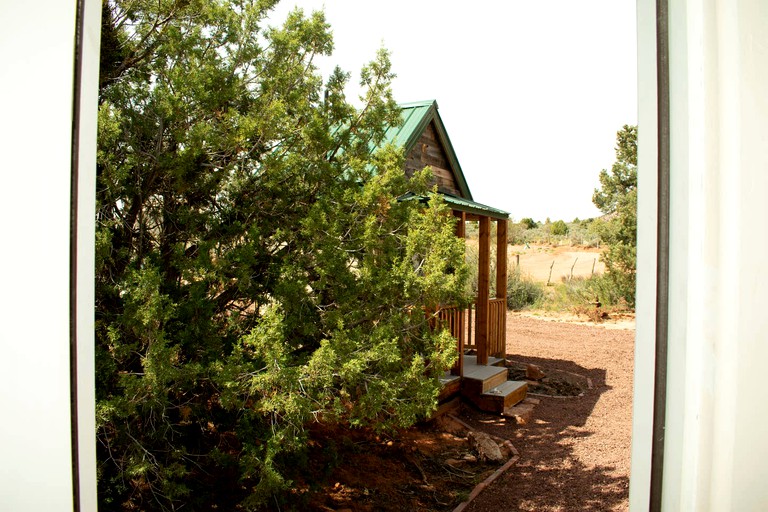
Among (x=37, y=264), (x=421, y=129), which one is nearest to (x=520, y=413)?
(x=421, y=129)

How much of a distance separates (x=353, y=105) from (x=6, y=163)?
4063mm

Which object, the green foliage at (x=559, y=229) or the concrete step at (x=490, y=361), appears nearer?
the concrete step at (x=490, y=361)

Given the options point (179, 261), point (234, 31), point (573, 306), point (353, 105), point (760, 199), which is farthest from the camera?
point (573, 306)

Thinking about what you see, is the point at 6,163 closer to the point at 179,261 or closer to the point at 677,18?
the point at 677,18

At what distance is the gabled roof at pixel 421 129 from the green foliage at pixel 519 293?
8368mm

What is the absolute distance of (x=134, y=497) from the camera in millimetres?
3680

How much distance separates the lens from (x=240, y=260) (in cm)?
361

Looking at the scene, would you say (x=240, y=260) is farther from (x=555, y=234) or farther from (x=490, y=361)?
(x=555, y=234)

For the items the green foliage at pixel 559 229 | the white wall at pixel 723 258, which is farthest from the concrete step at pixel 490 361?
the green foliage at pixel 559 229

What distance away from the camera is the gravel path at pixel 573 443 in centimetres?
455

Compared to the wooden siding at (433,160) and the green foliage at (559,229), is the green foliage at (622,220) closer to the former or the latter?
the wooden siding at (433,160)

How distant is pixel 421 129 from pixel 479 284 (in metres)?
2.83

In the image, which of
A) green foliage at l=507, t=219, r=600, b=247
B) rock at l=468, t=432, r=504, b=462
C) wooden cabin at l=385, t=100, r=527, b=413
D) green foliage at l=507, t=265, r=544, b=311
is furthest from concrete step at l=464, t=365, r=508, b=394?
green foliage at l=507, t=219, r=600, b=247

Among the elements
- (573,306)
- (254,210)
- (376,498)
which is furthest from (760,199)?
(573,306)
